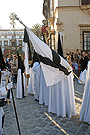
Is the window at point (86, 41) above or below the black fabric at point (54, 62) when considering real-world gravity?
above

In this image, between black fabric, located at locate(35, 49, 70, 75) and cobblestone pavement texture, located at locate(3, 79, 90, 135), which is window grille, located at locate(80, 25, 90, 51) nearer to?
cobblestone pavement texture, located at locate(3, 79, 90, 135)

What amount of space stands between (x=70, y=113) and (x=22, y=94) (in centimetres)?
291

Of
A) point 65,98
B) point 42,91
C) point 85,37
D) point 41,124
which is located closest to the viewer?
point 41,124

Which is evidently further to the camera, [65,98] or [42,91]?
[42,91]

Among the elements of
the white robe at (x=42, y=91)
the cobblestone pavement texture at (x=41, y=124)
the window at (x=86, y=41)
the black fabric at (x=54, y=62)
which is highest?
the window at (x=86, y=41)

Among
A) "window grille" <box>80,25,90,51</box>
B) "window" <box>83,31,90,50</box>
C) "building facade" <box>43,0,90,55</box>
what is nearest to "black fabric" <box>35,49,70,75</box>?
"building facade" <box>43,0,90,55</box>

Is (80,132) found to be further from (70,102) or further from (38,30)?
(38,30)

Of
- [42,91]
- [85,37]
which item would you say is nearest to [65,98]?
[42,91]

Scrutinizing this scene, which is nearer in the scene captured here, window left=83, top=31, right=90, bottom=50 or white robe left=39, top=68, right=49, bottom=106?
white robe left=39, top=68, right=49, bottom=106

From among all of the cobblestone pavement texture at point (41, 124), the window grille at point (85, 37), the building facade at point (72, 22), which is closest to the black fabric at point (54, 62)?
the cobblestone pavement texture at point (41, 124)

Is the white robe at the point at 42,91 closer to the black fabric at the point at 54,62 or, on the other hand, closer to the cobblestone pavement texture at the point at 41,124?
the cobblestone pavement texture at the point at 41,124

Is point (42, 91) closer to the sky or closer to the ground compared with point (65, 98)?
closer to the ground

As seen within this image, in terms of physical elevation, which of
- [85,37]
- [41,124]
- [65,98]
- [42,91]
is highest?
[85,37]

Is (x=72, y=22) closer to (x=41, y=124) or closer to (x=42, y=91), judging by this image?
(x=42, y=91)
